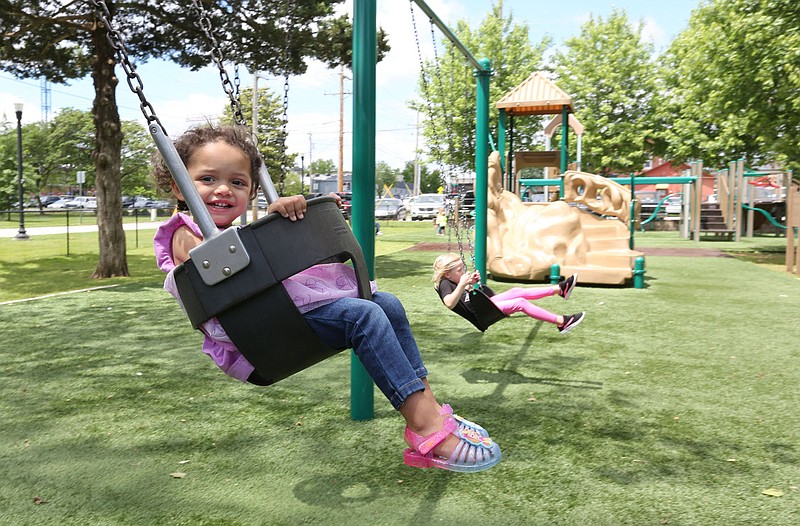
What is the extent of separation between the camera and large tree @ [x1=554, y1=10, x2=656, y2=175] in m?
29.8

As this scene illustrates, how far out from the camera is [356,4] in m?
3.31

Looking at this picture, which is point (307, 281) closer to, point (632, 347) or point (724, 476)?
point (724, 476)

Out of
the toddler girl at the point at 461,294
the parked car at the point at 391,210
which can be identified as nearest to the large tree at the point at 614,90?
the parked car at the point at 391,210

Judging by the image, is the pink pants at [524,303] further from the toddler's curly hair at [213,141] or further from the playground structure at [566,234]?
the playground structure at [566,234]

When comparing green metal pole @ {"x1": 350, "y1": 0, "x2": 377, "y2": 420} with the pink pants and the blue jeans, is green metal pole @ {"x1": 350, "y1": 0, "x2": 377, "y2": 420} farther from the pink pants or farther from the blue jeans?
the pink pants

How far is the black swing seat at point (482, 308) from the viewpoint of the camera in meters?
3.96

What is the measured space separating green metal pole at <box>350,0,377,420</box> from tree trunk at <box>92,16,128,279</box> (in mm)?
8289

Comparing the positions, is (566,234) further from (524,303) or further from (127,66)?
(127,66)

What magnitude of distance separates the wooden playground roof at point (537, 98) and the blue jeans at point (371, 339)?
11243mm

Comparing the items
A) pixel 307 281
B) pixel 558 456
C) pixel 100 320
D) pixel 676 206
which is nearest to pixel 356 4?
pixel 307 281

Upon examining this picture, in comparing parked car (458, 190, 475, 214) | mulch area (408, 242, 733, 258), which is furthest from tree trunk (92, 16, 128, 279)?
mulch area (408, 242, 733, 258)

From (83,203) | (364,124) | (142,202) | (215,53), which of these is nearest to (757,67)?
(364,124)

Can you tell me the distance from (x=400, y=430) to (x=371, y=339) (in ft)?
5.13

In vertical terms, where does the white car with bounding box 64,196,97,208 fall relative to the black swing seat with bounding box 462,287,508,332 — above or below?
above
